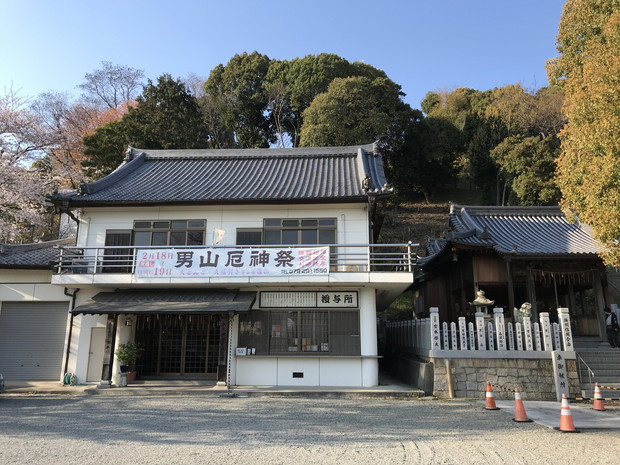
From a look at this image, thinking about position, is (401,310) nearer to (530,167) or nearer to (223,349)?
(530,167)

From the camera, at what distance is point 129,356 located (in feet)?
48.7

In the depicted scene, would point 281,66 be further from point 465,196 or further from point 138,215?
point 138,215

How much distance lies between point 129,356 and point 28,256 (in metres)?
6.21

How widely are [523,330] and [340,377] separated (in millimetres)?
6118

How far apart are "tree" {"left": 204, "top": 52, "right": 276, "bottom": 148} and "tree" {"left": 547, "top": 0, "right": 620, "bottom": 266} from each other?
105ft

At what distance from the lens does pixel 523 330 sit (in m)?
13.7

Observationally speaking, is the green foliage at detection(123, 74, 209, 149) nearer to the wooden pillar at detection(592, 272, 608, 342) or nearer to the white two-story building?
the white two-story building

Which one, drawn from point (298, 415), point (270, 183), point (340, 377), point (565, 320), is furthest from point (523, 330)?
point (270, 183)

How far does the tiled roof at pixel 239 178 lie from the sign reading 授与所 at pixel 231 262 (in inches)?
82.8

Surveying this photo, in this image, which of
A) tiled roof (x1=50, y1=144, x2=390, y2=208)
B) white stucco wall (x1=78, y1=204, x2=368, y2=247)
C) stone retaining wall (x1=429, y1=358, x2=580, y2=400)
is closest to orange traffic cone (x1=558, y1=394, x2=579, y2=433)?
stone retaining wall (x1=429, y1=358, x2=580, y2=400)

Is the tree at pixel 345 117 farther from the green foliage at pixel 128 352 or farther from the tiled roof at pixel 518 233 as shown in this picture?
the green foliage at pixel 128 352

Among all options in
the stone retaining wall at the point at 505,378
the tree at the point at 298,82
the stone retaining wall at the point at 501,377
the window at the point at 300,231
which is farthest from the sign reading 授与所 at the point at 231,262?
the tree at the point at 298,82

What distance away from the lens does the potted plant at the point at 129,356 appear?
14.8 m

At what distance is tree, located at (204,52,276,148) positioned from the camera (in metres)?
41.7
